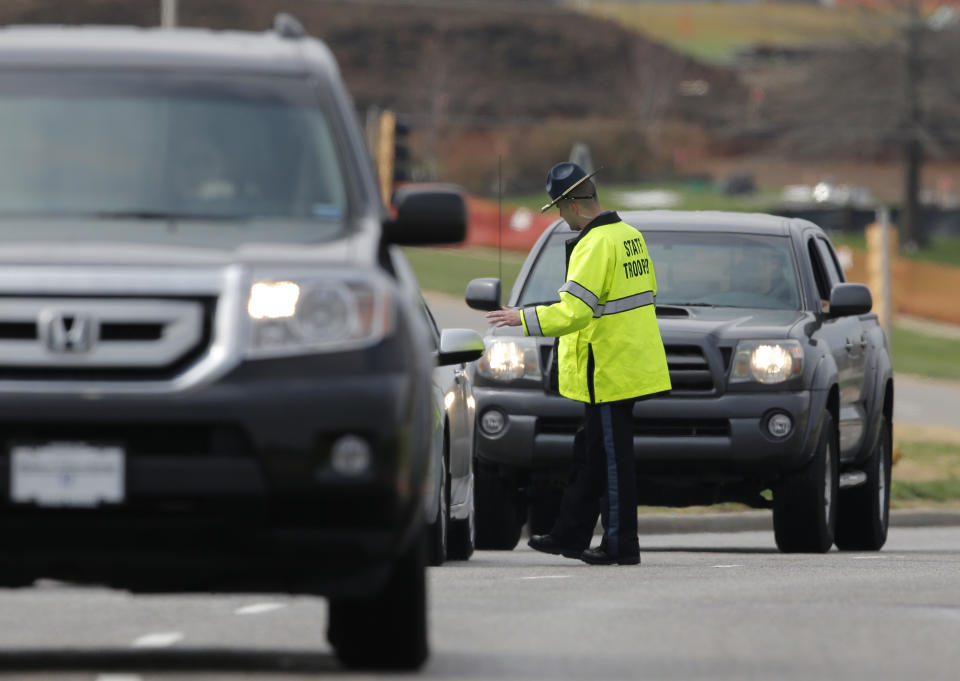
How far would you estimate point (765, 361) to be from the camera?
41.6 feet

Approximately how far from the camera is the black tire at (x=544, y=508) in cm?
1409

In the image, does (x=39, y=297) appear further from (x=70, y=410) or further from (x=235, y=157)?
(x=235, y=157)

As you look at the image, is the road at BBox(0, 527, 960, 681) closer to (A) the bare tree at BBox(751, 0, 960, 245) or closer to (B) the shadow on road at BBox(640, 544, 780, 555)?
(B) the shadow on road at BBox(640, 544, 780, 555)

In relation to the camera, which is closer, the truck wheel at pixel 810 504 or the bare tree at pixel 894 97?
the truck wheel at pixel 810 504

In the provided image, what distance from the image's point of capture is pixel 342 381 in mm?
6391

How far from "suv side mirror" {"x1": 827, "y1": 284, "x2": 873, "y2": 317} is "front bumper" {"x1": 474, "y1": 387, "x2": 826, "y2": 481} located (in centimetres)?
66

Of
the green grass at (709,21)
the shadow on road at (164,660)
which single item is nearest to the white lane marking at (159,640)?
the shadow on road at (164,660)

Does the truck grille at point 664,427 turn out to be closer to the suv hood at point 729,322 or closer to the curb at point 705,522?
the suv hood at point 729,322

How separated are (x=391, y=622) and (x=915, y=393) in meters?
31.4

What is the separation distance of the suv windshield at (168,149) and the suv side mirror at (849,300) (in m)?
6.27

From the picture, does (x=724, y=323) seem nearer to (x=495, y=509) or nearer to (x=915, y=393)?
(x=495, y=509)

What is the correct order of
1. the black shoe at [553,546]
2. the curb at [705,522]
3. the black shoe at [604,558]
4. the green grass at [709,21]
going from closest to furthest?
the black shoe at [604,558]
the black shoe at [553,546]
the curb at [705,522]
the green grass at [709,21]

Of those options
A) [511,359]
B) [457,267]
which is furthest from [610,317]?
[457,267]

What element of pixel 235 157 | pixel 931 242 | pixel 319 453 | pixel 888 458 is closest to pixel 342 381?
pixel 319 453
